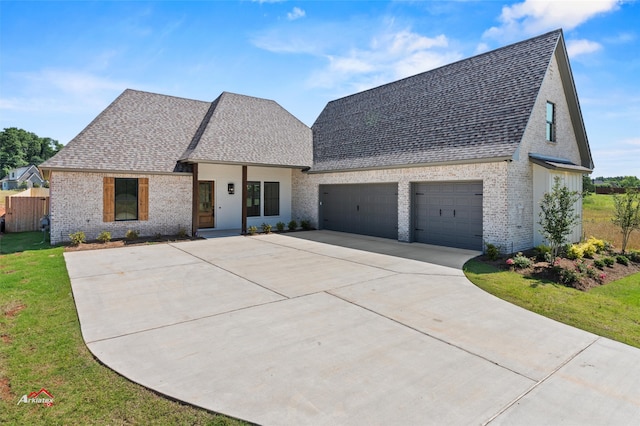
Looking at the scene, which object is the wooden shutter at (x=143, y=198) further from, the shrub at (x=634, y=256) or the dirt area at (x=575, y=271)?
the shrub at (x=634, y=256)

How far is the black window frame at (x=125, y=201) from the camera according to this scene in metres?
14.2

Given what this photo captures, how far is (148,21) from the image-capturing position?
10273 mm

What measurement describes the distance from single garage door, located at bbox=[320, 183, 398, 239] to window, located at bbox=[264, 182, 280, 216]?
2718 millimetres

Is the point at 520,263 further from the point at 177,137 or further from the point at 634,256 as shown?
the point at 177,137

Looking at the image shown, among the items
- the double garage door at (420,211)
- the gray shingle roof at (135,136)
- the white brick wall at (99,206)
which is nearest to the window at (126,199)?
the white brick wall at (99,206)

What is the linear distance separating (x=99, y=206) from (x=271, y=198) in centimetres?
810

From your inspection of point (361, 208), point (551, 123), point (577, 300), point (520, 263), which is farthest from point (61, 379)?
point (551, 123)

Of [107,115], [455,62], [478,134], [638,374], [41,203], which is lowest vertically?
[638,374]

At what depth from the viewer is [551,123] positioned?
1255cm

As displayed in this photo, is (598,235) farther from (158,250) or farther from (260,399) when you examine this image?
(158,250)

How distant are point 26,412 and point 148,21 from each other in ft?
35.7

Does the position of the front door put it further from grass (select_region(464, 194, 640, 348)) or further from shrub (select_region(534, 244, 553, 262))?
shrub (select_region(534, 244, 553, 262))

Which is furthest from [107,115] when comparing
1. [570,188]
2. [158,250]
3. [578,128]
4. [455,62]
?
[578,128]

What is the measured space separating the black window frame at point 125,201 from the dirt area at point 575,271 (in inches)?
546
